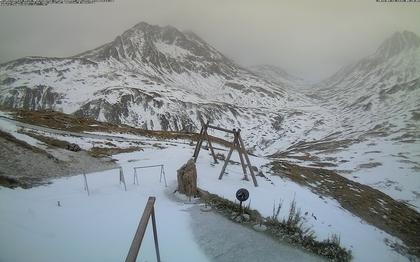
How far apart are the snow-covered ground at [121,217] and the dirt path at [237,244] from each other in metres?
0.53

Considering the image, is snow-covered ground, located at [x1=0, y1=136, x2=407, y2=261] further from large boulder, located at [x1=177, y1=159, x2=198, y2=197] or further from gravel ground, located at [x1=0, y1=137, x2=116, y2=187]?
gravel ground, located at [x1=0, y1=137, x2=116, y2=187]

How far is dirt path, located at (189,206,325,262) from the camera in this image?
474 inches

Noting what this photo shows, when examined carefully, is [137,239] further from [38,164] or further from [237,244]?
[38,164]

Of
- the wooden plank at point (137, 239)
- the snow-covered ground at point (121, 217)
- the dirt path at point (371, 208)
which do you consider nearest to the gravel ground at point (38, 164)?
the snow-covered ground at point (121, 217)

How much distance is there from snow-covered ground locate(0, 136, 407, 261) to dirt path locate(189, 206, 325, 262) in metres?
0.53

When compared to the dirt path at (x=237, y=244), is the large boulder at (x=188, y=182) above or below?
above

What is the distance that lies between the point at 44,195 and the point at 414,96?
706 feet

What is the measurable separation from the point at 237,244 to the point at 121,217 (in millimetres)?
4760

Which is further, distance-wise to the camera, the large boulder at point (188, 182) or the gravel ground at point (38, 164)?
the gravel ground at point (38, 164)

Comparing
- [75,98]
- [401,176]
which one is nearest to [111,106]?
[75,98]

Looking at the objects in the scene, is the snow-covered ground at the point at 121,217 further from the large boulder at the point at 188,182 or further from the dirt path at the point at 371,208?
the dirt path at the point at 371,208

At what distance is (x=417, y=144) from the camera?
9800 centimetres

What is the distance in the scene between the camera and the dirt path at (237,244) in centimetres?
1203

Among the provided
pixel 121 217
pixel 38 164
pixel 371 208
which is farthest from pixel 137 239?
pixel 371 208
